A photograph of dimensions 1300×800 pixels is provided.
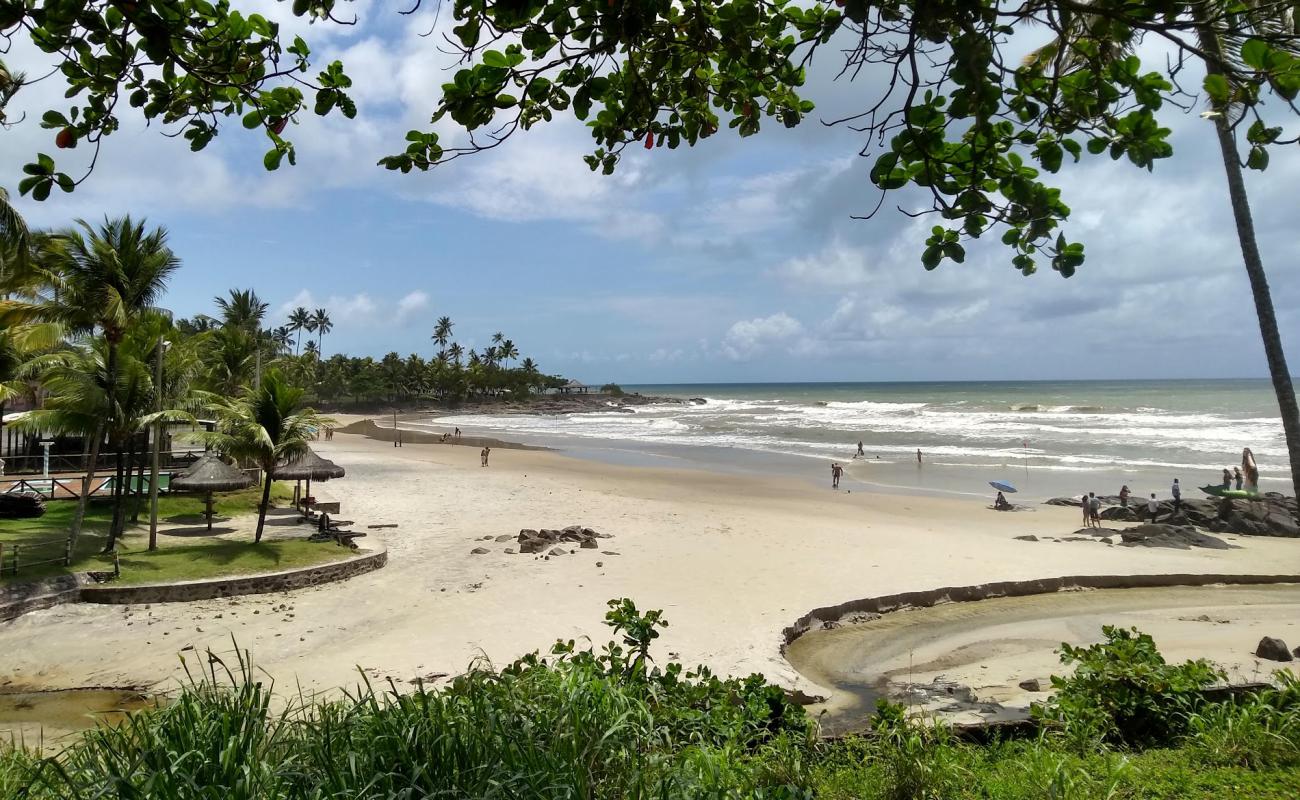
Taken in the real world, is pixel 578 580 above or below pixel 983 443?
below

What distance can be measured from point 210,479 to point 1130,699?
1445 centimetres

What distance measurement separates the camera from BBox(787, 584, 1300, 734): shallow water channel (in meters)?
7.02

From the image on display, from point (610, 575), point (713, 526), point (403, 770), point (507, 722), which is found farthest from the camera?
point (713, 526)

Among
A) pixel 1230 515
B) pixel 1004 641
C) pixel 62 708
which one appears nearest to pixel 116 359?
pixel 62 708

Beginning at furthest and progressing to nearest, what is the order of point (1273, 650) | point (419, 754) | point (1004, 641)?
point (1004, 641)
point (1273, 650)
point (419, 754)

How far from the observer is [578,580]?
11.5 metres

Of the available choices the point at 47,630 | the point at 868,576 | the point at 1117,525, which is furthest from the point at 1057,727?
the point at 1117,525

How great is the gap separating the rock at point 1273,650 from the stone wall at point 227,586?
12320mm

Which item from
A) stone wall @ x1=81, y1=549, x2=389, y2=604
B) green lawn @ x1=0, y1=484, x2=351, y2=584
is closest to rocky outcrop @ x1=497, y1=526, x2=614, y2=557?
stone wall @ x1=81, y1=549, x2=389, y2=604

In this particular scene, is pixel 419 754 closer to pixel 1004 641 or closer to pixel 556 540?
pixel 1004 641

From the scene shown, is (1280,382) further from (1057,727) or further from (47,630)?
(47,630)

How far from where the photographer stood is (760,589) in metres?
11.0

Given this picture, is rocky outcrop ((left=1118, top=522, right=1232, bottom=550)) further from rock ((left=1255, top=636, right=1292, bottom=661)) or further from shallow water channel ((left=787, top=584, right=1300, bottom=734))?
rock ((left=1255, top=636, right=1292, bottom=661))

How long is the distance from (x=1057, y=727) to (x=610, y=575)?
26.2 ft
